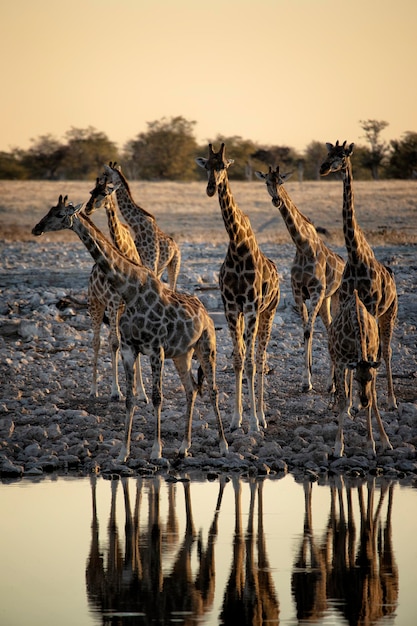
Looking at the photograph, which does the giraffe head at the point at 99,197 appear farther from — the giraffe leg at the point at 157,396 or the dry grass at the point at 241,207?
the dry grass at the point at 241,207

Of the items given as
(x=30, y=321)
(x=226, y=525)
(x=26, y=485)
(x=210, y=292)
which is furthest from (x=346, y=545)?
(x=210, y=292)

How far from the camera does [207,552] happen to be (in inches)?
325

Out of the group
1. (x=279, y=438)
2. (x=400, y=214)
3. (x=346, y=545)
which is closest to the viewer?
(x=346, y=545)

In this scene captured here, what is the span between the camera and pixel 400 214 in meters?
40.8

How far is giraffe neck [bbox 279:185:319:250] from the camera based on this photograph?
14.3 metres

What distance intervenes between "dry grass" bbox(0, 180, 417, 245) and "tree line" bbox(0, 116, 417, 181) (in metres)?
7.90

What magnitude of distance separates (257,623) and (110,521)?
2.60 meters

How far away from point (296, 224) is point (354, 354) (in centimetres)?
375

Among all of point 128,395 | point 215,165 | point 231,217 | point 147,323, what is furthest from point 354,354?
point 215,165

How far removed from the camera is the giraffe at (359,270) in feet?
42.9

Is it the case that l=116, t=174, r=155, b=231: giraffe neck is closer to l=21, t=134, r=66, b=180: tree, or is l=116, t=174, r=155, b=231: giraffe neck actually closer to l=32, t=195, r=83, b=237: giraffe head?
l=32, t=195, r=83, b=237: giraffe head

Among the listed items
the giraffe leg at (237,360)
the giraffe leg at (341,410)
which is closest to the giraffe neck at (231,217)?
the giraffe leg at (237,360)

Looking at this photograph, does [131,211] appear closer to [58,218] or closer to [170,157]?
[58,218]

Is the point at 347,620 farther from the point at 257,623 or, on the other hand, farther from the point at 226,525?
the point at 226,525
